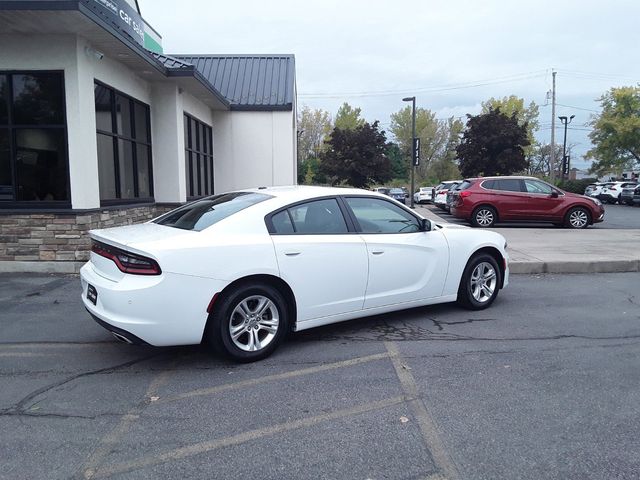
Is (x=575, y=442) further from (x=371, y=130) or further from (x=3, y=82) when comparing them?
(x=371, y=130)

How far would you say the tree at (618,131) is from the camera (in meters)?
46.1

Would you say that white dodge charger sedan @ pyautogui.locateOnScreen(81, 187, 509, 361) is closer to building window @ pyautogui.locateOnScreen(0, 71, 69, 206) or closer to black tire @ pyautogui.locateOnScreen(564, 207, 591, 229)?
building window @ pyautogui.locateOnScreen(0, 71, 69, 206)

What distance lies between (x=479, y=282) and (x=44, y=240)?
663 centimetres

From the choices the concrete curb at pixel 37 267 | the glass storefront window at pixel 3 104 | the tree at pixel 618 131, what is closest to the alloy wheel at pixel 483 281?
the concrete curb at pixel 37 267

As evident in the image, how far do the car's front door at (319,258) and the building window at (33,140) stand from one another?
16.8ft

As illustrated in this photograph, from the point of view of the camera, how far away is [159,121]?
39.2 ft

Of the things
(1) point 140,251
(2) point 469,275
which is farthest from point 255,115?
(1) point 140,251

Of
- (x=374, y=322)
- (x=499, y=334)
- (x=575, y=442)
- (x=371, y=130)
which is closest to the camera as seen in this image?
(x=575, y=442)

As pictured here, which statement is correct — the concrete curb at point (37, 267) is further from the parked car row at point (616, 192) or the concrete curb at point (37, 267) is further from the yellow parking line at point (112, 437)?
the parked car row at point (616, 192)

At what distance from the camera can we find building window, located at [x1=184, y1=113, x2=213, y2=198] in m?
13.7

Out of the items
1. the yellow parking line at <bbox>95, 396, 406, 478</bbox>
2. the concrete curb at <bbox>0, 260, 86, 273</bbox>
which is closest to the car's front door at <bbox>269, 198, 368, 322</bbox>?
the yellow parking line at <bbox>95, 396, 406, 478</bbox>

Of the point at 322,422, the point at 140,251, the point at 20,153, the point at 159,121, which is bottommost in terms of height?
the point at 322,422

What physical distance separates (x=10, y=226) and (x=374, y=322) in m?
6.10

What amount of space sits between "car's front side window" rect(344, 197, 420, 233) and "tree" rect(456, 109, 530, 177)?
3525 cm
